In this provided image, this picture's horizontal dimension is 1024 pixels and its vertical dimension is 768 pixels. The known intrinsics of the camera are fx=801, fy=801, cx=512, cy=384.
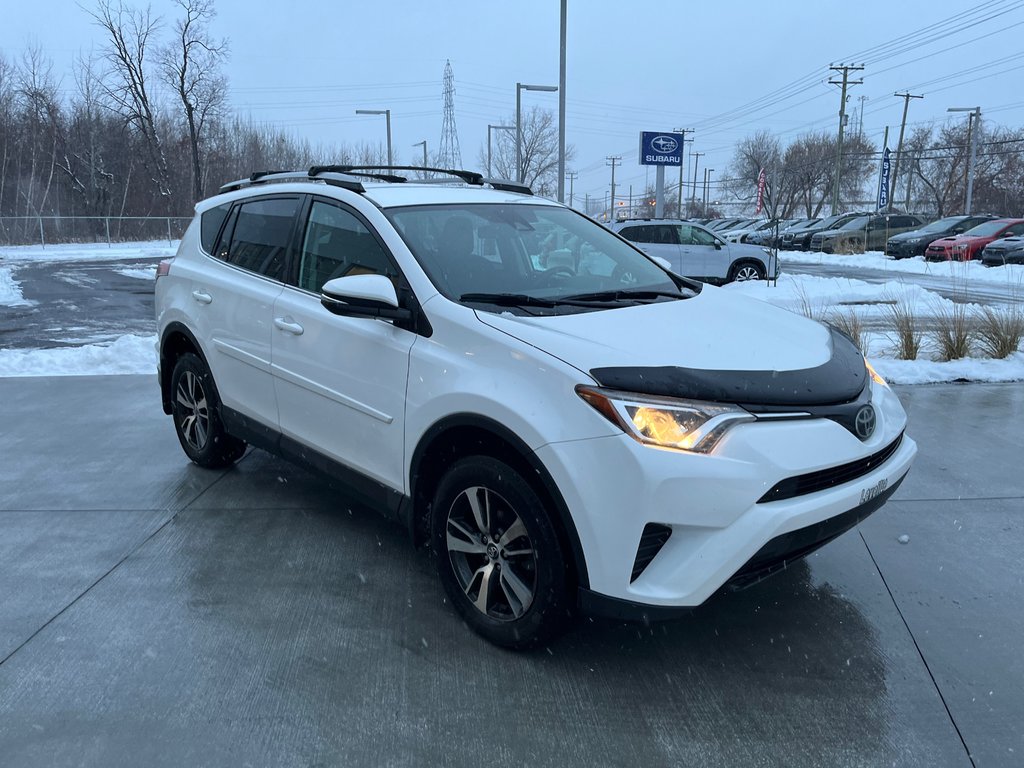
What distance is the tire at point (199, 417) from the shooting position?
4.98 m

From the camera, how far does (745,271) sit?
19969mm

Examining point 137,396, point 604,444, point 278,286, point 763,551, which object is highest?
point 278,286

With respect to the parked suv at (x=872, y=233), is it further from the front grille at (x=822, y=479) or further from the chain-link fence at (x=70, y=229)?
the chain-link fence at (x=70, y=229)

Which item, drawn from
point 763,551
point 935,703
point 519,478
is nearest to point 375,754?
point 519,478

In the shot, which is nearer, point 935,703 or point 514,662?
point 935,703

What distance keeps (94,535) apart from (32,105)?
55.3m

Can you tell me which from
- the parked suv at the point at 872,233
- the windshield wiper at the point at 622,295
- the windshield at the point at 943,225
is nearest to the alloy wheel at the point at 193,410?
the windshield wiper at the point at 622,295

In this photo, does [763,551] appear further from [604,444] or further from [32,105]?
[32,105]

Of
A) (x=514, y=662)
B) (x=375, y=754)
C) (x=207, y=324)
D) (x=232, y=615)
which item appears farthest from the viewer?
(x=207, y=324)

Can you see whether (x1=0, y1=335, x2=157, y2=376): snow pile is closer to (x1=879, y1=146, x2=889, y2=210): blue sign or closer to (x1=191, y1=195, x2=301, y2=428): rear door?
(x1=191, y1=195, x2=301, y2=428): rear door

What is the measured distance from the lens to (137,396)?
24.1 feet

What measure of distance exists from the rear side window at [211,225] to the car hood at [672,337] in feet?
8.61

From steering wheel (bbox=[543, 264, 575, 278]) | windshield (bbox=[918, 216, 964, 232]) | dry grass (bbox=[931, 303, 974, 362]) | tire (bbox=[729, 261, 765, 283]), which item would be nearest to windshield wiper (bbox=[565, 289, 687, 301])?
steering wheel (bbox=[543, 264, 575, 278])

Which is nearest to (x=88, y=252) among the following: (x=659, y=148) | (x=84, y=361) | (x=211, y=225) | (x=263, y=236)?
(x=659, y=148)
